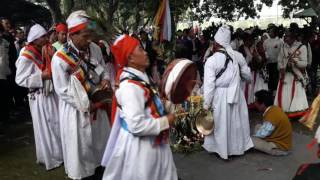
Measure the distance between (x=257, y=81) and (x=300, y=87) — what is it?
1379 mm

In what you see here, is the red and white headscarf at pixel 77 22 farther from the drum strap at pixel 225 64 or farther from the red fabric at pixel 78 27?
the drum strap at pixel 225 64

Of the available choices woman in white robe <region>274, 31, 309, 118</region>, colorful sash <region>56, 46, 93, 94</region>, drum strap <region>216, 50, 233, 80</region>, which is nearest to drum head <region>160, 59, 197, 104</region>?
colorful sash <region>56, 46, 93, 94</region>

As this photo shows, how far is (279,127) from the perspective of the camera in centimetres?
620

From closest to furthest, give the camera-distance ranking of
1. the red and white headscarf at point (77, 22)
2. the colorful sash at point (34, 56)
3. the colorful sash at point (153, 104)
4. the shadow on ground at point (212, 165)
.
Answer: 1. the colorful sash at point (153, 104)
2. the red and white headscarf at point (77, 22)
3. the shadow on ground at point (212, 165)
4. the colorful sash at point (34, 56)

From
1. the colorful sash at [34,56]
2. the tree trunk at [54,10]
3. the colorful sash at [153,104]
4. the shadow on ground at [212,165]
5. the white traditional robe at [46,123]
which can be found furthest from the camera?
the tree trunk at [54,10]

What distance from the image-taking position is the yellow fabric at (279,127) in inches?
241

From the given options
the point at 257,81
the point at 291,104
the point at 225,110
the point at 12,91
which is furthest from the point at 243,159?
the point at 12,91

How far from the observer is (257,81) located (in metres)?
9.88

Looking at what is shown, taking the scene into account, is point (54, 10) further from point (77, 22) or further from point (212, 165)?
point (77, 22)

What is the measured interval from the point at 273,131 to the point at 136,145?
3511 mm

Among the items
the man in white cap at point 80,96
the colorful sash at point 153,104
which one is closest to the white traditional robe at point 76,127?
the man in white cap at point 80,96

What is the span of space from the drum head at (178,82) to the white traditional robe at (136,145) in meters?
0.18

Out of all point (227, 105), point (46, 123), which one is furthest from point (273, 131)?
point (46, 123)

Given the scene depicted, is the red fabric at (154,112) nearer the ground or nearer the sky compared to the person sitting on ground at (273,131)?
nearer the sky
